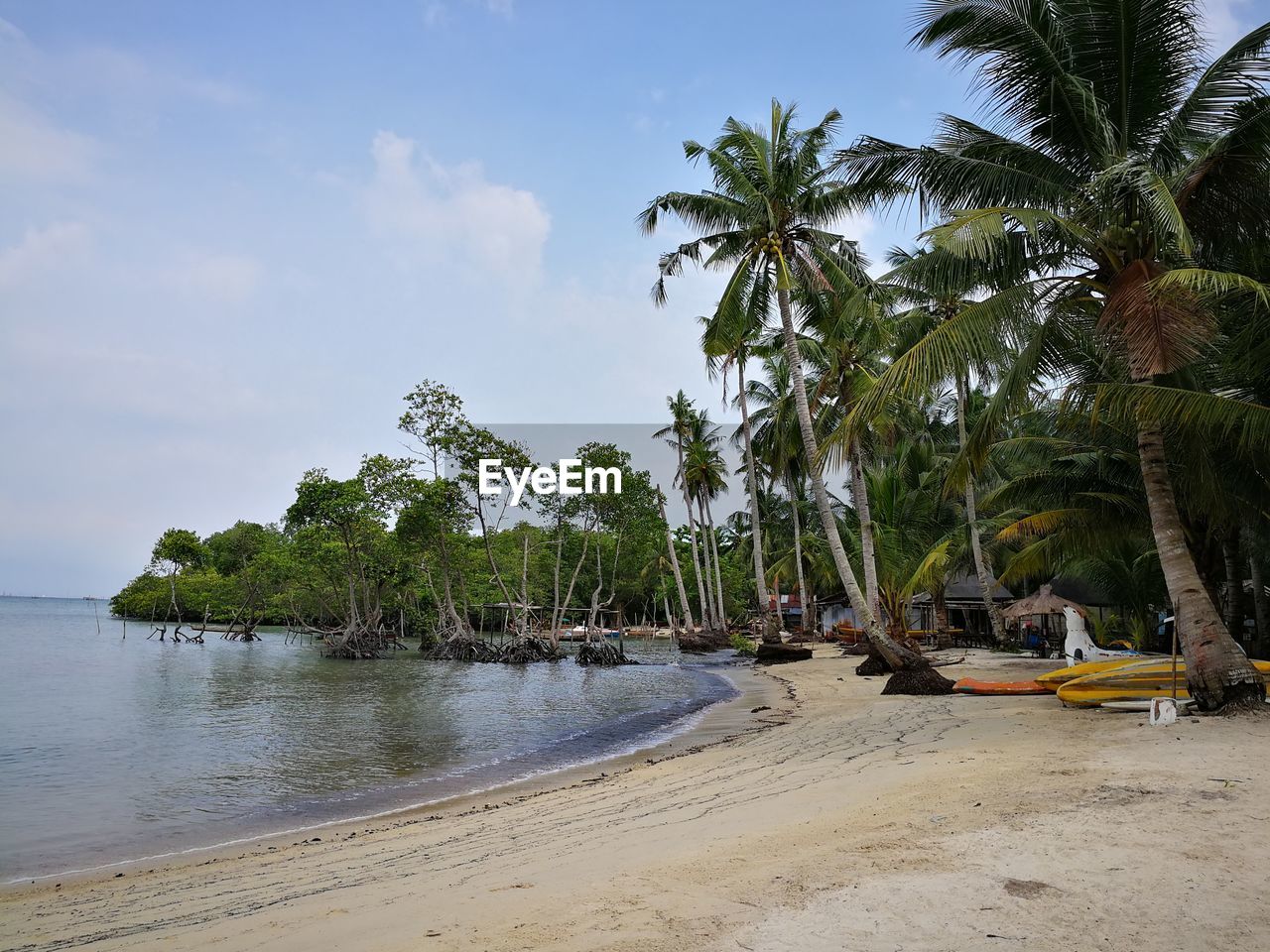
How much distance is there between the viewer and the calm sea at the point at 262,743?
8164mm

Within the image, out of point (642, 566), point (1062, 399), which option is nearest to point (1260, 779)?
point (1062, 399)

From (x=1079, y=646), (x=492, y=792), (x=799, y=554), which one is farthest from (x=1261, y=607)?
(x=799, y=554)

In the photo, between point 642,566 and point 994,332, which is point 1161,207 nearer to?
point 994,332

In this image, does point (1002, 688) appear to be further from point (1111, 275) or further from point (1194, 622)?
point (1111, 275)

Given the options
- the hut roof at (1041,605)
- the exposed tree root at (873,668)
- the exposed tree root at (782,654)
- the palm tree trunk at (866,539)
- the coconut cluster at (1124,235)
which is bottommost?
the exposed tree root at (782,654)

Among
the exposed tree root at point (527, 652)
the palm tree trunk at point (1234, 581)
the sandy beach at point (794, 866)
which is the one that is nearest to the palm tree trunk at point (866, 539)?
the palm tree trunk at point (1234, 581)

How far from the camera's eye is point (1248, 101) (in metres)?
8.72

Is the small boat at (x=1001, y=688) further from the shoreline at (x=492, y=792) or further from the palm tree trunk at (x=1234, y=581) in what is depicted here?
the palm tree trunk at (x=1234, y=581)

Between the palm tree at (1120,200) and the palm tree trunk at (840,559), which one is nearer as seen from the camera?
the palm tree at (1120,200)

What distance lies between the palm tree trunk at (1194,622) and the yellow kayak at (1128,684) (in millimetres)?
1080

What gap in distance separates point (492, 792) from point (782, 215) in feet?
40.9

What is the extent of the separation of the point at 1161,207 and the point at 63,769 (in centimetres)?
1551

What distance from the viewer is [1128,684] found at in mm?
9789

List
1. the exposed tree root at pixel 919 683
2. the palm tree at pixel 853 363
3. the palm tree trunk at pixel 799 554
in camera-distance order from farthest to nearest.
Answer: the palm tree trunk at pixel 799 554 < the palm tree at pixel 853 363 < the exposed tree root at pixel 919 683
